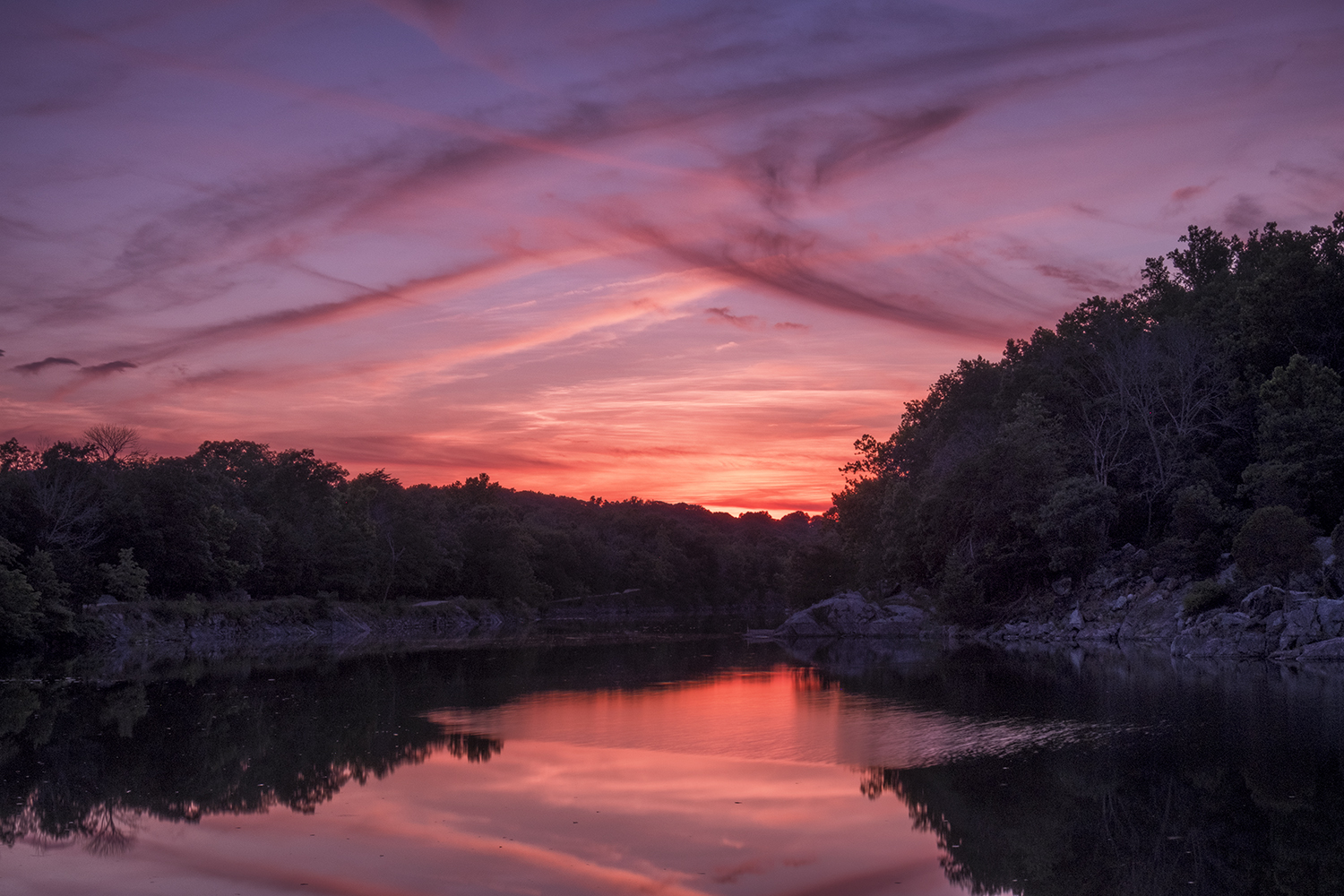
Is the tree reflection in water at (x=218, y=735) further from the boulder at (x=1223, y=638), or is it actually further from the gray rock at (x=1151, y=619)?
the gray rock at (x=1151, y=619)

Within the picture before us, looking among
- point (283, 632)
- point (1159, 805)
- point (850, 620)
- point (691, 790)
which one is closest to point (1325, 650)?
point (1159, 805)

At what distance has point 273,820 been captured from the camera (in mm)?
12305

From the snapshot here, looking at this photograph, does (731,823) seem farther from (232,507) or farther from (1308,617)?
(232,507)

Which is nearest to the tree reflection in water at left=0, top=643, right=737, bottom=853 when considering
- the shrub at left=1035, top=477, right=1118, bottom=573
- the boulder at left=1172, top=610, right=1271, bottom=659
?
the boulder at left=1172, top=610, right=1271, bottom=659

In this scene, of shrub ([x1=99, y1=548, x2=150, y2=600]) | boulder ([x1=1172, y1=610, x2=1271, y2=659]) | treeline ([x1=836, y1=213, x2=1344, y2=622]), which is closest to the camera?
boulder ([x1=1172, y1=610, x2=1271, y2=659])

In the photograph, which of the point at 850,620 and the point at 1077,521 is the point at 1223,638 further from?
the point at 850,620

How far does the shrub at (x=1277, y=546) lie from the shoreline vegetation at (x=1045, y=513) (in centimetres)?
7

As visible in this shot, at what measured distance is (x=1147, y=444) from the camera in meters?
51.7

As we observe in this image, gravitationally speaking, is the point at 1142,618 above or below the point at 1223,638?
above

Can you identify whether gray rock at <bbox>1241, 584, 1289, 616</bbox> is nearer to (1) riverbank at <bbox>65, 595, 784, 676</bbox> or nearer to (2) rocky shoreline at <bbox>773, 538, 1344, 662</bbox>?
(2) rocky shoreline at <bbox>773, 538, 1344, 662</bbox>

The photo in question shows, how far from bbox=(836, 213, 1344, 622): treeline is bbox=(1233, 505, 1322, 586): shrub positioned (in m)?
4.85

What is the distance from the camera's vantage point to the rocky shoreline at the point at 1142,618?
31.8m

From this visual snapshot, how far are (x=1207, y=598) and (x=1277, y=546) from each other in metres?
3.23

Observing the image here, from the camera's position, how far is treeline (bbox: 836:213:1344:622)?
4281 centimetres
